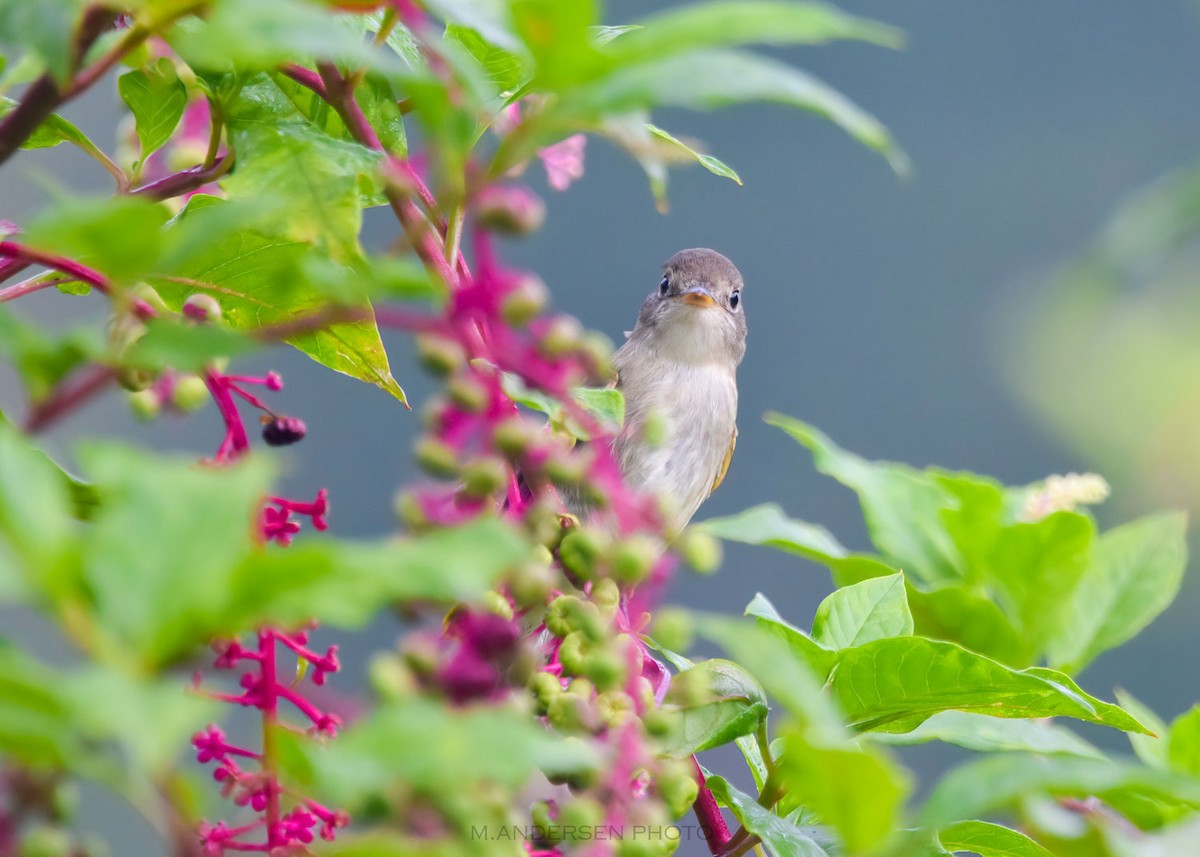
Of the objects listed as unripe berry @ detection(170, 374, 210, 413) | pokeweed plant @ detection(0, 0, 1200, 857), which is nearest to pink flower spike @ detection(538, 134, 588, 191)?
pokeweed plant @ detection(0, 0, 1200, 857)

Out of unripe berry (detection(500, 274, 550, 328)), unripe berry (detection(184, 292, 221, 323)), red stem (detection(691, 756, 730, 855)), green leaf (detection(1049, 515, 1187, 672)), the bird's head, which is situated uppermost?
the bird's head

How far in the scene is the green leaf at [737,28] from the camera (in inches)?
20.5

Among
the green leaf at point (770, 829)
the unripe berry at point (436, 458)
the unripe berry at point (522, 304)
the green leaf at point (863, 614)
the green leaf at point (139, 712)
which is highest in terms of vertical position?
the green leaf at point (863, 614)

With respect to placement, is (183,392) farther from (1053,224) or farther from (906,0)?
(906,0)

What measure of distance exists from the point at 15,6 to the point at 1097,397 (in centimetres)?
713

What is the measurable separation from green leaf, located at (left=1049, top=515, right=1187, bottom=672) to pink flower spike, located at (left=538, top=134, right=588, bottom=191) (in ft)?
2.24

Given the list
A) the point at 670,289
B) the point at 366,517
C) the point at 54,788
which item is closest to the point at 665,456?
the point at 670,289

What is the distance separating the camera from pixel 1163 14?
1493cm

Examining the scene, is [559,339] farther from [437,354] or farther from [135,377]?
[135,377]

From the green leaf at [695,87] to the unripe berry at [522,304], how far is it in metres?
0.07

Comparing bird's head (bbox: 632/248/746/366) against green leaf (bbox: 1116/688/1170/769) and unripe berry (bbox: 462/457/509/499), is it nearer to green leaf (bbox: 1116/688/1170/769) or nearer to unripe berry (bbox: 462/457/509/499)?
green leaf (bbox: 1116/688/1170/769)

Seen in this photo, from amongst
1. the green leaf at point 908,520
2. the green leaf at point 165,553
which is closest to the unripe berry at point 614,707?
the green leaf at point 165,553

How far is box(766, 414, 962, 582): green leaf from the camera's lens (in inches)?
60.0

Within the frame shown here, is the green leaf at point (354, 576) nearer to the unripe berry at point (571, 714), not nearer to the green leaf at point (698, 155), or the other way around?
the unripe berry at point (571, 714)
